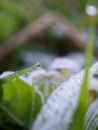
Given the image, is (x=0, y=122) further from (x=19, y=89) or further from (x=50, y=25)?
(x=50, y=25)

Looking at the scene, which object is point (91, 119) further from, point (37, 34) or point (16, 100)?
point (37, 34)

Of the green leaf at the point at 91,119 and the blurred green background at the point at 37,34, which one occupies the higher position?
the blurred green background at the point at 37,34

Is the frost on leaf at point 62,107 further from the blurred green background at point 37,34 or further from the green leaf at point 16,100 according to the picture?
the blurred green background at point 37,34

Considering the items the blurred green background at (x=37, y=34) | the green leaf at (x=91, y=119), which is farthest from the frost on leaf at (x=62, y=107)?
the blurred green background at (x=37, y=34)

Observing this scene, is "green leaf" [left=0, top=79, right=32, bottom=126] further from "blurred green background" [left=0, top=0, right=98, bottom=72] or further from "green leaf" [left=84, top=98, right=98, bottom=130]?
"blurred green background" [left=0, top=0, right=98, bottom=72]

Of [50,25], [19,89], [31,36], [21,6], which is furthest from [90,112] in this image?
[21,6]

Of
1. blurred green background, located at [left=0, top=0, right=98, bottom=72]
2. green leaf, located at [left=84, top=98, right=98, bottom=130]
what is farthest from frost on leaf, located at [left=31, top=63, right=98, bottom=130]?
blurred green background, located at [left=0, top=0, right=98, bottom=72]

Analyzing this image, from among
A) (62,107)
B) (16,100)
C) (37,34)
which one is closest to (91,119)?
(62,107)
